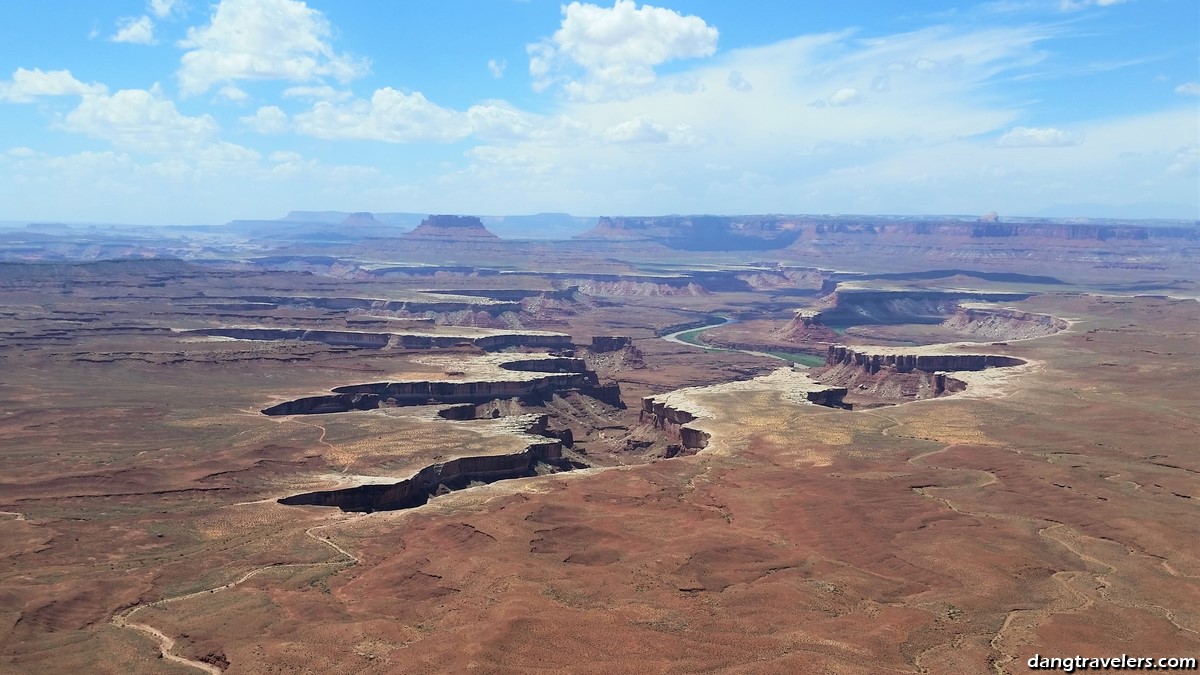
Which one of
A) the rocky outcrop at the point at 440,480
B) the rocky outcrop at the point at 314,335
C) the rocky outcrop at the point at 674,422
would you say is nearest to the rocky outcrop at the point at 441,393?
the rocky outcrop at the point at 674,422

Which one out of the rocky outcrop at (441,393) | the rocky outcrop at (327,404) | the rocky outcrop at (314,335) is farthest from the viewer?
the rocky outcrop at (314,335)

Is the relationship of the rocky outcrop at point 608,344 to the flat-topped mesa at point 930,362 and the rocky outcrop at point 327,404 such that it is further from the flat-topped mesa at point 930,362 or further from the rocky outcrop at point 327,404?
the rocky outcrop at point 327,404

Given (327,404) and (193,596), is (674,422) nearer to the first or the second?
(327,404)

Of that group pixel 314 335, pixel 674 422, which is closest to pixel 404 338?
pixel 314 335

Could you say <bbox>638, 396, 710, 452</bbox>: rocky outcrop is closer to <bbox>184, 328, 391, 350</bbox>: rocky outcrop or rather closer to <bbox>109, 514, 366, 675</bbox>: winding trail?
<bbox>109, 514, 366, 675</bbox>: winding trail

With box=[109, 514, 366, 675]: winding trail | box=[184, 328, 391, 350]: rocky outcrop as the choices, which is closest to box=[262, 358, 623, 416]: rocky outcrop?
box=[109, 514, 366, 675]: winding trail

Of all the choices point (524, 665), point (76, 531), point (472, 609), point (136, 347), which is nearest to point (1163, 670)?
point (524, 665)

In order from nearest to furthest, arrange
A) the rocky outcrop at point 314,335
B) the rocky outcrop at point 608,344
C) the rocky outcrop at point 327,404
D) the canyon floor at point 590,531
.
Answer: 1. the canyon floor at point 590,531
2. the rocky outcrop at point 327,404
3. the rocky outcrop at point 314,335
4. the rocky outcrop at point 608,344
